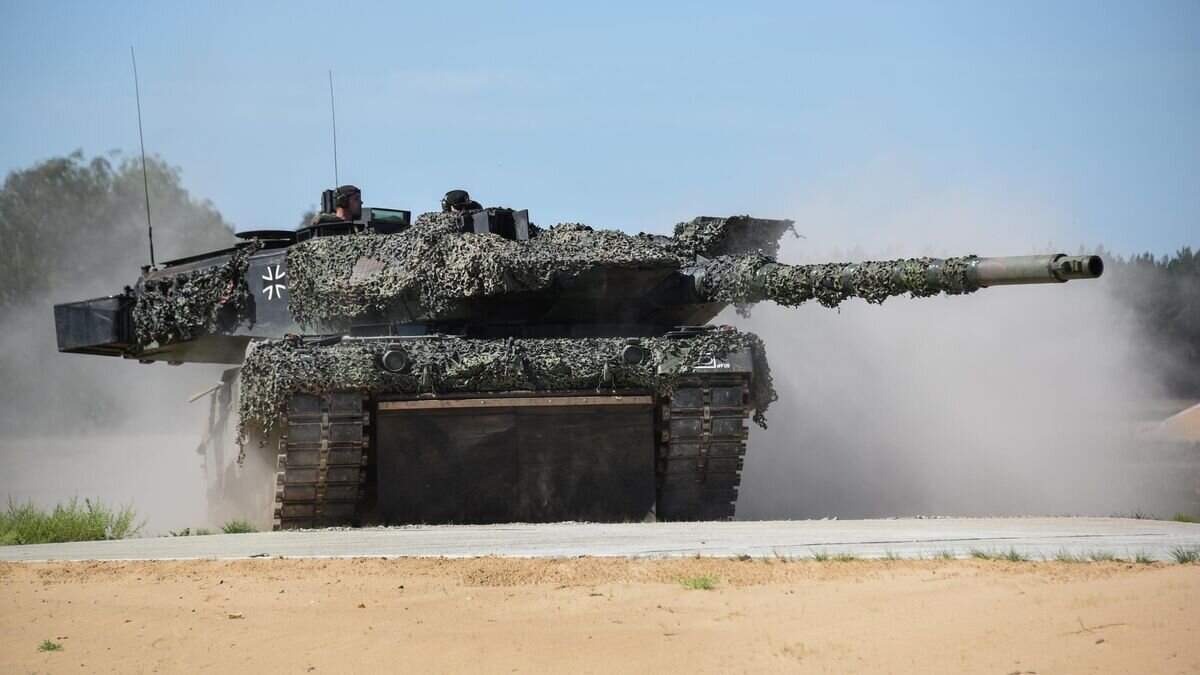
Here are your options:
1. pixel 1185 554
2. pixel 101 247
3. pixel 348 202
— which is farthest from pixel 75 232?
pixel 1185 554

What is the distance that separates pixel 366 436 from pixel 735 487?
3272mm

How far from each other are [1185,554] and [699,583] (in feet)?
8.53

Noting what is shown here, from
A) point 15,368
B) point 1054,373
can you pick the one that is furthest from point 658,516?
point 15,368

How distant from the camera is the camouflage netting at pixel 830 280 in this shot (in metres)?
11.5

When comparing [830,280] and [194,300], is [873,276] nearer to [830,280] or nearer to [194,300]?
[830,280]

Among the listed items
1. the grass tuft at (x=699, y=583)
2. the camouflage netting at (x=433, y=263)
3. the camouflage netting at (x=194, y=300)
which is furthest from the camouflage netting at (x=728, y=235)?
the grass tuft at (x=699, y=583)

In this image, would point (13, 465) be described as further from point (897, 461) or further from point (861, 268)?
point (861, 268)

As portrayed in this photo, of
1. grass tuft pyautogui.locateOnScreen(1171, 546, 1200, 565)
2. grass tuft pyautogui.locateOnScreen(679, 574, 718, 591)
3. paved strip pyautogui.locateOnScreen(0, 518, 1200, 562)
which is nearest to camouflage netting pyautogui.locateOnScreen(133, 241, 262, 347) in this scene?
paved strip pyautogui.locateOnScreen(0, 518, 1200, 562)

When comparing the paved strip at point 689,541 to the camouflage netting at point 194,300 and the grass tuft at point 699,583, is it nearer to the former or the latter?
the grass tuft at point 699,583

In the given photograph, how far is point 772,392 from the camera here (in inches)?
513

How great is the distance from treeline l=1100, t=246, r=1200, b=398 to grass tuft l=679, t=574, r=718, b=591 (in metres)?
26.1

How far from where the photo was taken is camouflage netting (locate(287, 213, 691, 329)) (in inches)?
513

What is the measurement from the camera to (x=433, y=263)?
13.2 metres

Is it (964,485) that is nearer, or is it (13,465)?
(964,485)
